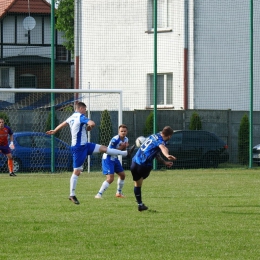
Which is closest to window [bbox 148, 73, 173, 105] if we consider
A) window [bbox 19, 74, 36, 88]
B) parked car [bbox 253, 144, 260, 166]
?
parked car [bbox 253, 144, 260, 166]

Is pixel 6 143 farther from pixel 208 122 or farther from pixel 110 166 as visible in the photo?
pixel 208 122

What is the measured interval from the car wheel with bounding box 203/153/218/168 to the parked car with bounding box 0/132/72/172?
16.5 feet

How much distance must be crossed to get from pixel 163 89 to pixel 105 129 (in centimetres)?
520

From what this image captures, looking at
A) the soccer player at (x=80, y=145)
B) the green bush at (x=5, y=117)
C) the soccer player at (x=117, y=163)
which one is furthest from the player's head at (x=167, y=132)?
Answer: the green bush at (x=5, y=117)

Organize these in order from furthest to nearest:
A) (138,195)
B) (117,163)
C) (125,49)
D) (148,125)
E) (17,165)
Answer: (125,49)
(148,125)
(17,165)
(117,163)
(138,195)

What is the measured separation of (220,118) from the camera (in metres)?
29.0

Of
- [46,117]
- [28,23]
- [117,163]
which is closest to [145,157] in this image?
[117,163]

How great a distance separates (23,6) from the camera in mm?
36219

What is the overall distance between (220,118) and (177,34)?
15.5 feet

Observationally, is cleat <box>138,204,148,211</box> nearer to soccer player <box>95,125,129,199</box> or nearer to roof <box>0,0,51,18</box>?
soccer player <box>95,125,129,199</box>

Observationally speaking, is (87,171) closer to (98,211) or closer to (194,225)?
(98,211)

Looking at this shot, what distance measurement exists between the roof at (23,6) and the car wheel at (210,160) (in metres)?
11.7

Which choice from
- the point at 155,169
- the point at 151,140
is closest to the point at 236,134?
the point at 155,169

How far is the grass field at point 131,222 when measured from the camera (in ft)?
31.1
